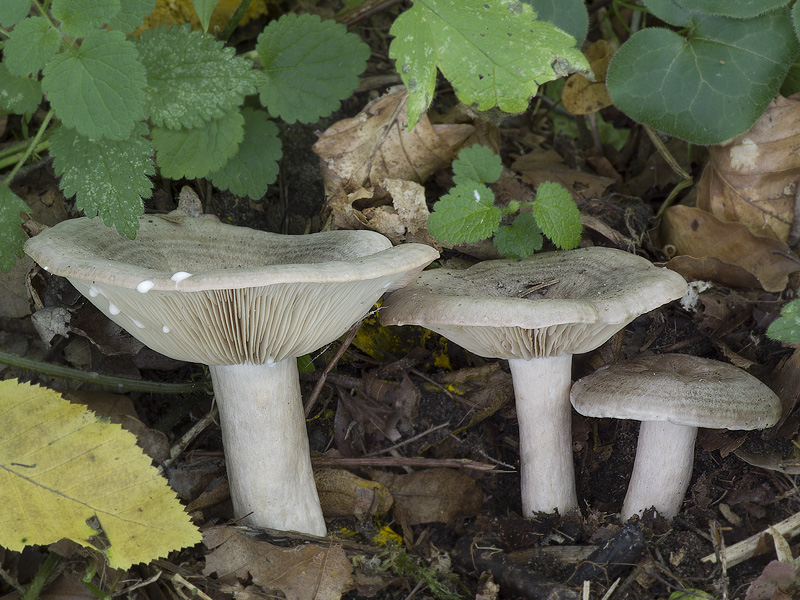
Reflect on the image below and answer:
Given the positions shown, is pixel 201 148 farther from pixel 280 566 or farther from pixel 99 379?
pixel 280 566

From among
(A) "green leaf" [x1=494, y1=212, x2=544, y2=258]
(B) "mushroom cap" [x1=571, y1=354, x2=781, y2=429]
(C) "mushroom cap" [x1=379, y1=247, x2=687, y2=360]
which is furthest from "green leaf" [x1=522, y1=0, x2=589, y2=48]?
(B) "mushroom cap" [x1=571, y1=354, x2=781, y2=429]

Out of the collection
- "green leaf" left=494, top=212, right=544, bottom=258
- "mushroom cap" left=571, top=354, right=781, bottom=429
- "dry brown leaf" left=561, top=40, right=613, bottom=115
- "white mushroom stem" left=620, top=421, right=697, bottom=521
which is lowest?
"white mushroom stem" left=620, top=421, right=697, bottom=521

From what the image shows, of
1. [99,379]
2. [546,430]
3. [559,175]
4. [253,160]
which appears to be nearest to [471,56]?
[253,160]

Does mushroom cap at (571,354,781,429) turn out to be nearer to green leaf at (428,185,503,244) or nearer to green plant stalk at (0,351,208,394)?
green leaf at (428,185,503,244)

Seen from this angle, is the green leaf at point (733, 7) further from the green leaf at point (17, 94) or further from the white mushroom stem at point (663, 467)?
the green leaf at point (17, 94)

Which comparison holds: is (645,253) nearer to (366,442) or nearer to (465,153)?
(465,153)

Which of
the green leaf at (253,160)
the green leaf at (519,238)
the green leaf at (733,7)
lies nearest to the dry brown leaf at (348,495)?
the green leaf at (519,238)
